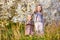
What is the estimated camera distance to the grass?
245 cm

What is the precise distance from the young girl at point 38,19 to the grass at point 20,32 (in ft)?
0.14

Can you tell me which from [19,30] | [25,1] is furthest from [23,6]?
[19,30]

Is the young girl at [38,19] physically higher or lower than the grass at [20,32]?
higher

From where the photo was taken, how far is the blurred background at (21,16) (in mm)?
2459

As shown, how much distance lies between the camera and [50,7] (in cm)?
248

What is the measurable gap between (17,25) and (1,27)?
0.13m

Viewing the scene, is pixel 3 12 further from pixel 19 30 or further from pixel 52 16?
pixel 52 16

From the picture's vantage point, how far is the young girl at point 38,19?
8.14 ft

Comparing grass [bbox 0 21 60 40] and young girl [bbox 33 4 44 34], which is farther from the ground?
young girl [bbox 33 4 44 34]

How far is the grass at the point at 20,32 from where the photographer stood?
2451 millimetres

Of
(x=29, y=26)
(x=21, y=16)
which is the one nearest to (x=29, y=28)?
(x=29, y=26)

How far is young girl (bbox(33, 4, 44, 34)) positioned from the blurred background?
0.03 metres

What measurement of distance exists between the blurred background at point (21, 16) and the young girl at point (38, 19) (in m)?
0.03

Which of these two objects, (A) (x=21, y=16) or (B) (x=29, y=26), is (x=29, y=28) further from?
(A) (x=21, y=16)
